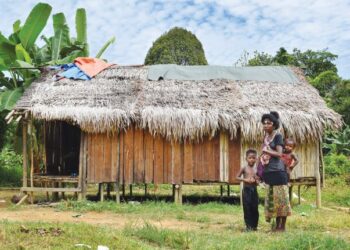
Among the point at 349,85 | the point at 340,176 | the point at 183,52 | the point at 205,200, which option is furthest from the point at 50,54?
the point at 349,85

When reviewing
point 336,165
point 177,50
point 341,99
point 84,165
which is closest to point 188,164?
point 84,165

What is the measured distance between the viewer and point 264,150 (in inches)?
279

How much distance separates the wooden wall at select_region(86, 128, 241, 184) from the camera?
470 inches

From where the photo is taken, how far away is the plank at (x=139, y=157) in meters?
12.0

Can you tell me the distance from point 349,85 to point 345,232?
15757 millimetres

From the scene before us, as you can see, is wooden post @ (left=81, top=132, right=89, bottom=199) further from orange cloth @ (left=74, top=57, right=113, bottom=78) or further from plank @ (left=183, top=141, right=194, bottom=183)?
plank @ (left=183, top=141, right=194, bottom=183)

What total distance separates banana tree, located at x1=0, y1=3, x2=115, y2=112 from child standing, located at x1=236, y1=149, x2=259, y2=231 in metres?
7.48

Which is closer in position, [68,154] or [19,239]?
[19,239]

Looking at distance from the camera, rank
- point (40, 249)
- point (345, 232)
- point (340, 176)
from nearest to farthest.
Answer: point (40, 249), point (345, 232), point (340, 176)

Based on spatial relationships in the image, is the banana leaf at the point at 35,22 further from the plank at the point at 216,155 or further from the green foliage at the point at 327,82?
the green foliage at the point at 327,82

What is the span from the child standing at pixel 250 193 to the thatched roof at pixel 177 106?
3931 millimetres

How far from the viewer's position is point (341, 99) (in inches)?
864

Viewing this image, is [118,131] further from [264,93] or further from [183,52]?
[183,52]

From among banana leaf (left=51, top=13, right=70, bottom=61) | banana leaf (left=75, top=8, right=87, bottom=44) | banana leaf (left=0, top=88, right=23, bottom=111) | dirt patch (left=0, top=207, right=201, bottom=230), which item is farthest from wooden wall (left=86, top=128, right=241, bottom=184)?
banana leaf (left=75, top=8, right=87, bottom=44)
